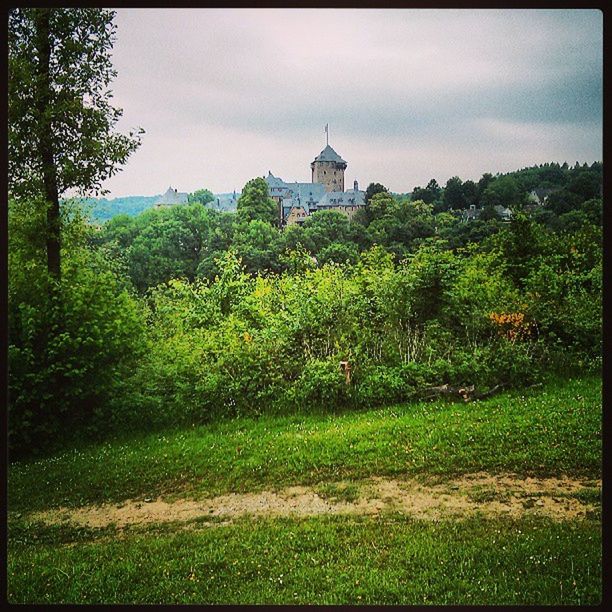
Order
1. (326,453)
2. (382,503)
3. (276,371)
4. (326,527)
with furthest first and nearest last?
(276,371) < (326,453) < (382,503) < (326,527)

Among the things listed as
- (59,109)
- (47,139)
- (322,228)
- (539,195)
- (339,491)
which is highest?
(59,109)

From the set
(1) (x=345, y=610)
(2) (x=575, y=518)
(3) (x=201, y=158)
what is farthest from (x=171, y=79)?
(2) (x=575, y=518)

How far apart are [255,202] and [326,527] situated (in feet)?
5.75

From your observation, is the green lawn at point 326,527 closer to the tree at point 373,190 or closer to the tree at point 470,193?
the tree at point 470,193

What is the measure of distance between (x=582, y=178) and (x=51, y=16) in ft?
9.40

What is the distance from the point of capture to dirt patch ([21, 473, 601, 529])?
3.37m

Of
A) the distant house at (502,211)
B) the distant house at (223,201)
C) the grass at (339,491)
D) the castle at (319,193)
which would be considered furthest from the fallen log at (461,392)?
the distant house at (223,201)

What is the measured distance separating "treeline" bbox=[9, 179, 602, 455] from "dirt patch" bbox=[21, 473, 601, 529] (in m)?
0.47

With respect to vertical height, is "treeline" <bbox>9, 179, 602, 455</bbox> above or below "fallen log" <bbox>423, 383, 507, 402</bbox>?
above

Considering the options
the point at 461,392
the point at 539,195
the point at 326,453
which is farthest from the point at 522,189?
the point at 326,453

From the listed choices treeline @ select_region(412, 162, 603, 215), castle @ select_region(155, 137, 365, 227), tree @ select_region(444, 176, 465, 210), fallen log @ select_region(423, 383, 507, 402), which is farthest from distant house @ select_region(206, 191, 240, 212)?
fallen log @ select_region(423, 383, 507, 402)

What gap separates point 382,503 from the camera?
342 cm

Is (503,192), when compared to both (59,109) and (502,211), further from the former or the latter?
(59,109)

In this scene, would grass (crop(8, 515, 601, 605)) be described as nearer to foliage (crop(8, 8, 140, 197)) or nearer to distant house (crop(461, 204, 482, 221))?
distant house (crop(461, 204, 482, 221))
